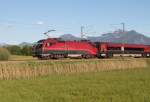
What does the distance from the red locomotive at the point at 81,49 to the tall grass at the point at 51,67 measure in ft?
33.0

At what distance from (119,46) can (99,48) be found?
19.5 ft

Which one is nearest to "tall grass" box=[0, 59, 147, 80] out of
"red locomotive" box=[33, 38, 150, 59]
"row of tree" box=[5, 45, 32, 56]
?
"red locomotive" box=[33, 38, 150, 59]

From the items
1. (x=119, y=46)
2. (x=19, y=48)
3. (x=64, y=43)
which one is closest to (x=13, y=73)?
(x=64, y=43)

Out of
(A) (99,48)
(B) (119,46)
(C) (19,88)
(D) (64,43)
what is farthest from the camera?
(B) (119,46)

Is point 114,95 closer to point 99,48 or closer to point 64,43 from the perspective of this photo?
point 64,43

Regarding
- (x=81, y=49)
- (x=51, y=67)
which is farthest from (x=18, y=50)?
(x=51, y=67)

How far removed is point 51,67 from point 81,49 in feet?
75.2

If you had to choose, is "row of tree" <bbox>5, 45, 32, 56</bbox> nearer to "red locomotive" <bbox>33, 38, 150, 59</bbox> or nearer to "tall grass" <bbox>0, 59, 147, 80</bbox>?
"red locomotive" <bbox>33, 38, 150, 59</bbox>

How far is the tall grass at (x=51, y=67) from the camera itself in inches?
1267

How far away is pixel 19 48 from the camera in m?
96.6

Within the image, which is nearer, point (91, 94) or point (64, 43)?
point (91, 94)

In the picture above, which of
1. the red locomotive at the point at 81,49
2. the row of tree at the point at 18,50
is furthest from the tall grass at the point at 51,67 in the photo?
the row of tree at the point at 18,50

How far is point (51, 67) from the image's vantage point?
37.1 metres

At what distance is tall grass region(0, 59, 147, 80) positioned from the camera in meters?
32.2
